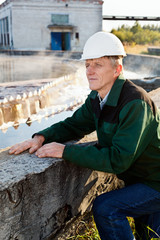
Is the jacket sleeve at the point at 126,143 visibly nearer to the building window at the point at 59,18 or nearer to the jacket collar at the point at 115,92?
the jacket collar at the point at 115,92

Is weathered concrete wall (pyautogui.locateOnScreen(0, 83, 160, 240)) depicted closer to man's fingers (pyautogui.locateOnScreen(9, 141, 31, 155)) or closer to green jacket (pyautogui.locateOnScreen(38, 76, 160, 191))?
man's fingers (pyautogui.locateOnScreen(9, 141, 31, 155))

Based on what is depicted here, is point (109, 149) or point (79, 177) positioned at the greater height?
point (109, 149)

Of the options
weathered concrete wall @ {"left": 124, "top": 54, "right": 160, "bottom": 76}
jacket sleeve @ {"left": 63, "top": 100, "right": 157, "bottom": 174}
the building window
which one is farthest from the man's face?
the building window

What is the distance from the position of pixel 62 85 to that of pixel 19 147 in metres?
8.38

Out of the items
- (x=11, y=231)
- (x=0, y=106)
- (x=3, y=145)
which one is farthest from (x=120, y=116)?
(x=0, y=106)

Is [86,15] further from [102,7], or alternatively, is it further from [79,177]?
[79,177]

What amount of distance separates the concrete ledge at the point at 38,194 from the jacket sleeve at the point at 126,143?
240 millimetres

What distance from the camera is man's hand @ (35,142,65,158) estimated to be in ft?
6.85

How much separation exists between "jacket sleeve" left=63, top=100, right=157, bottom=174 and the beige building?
3093 cm

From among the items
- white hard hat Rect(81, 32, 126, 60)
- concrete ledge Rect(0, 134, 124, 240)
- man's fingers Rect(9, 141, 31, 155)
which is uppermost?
white hard hat Rect(81, 32, 126, 60)

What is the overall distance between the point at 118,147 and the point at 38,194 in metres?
0.64

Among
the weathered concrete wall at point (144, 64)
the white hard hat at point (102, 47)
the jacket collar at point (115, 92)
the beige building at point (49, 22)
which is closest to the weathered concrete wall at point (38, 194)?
the jacket collar at point (115, 92)

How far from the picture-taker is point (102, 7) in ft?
104

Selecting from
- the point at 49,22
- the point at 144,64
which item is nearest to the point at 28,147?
the point at 144,64
